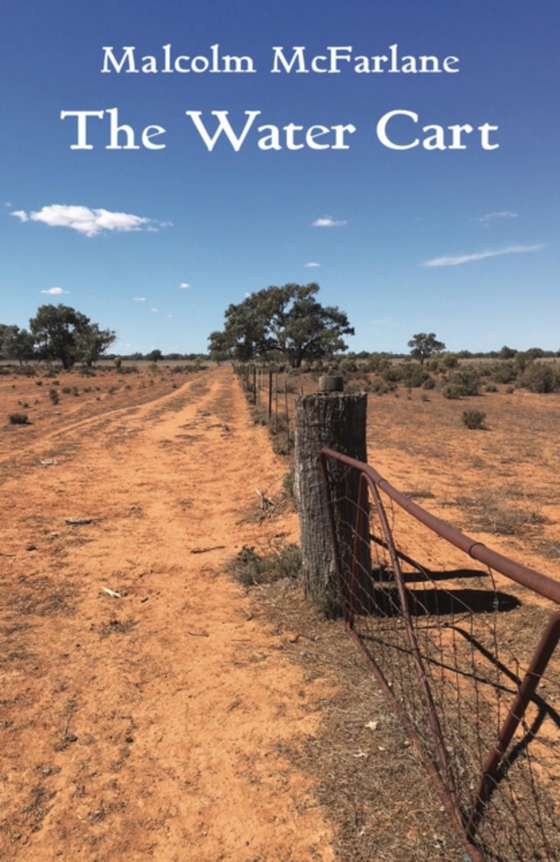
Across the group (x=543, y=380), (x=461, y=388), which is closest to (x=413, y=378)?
(x=461, y=388)

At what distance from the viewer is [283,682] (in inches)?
145

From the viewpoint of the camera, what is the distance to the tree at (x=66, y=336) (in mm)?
74412

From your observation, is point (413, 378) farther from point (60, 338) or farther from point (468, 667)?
point (60, 338)

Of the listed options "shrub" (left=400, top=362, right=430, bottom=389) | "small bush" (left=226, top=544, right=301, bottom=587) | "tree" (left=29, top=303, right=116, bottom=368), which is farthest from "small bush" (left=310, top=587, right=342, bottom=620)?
"tree" (left=29, top=303, right=116, bottom=368)

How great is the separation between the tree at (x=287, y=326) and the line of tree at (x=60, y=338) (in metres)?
27.7

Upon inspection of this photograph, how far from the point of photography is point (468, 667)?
12.5 ft

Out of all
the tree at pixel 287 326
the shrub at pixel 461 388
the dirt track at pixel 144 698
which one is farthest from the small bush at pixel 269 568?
the tree at pixel 287 326

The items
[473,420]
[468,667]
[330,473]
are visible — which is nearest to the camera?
[468,667]

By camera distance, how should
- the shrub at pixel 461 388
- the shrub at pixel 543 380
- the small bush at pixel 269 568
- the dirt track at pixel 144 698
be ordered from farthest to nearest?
1. the shrub at pixel 543 380
2. the shrub at pixel 461 388
3. the small bush at pixel 269 568
4. the dirt track at pixel 144 698

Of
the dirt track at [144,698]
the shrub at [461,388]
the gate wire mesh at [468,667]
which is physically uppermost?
the shrub at [461,388]

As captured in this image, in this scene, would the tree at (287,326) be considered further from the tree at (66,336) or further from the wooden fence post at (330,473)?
the wooden fence post at (330,473)

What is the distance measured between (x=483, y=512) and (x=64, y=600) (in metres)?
5.72

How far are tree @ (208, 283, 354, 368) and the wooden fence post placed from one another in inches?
1969

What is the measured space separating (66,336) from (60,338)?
1.03m
